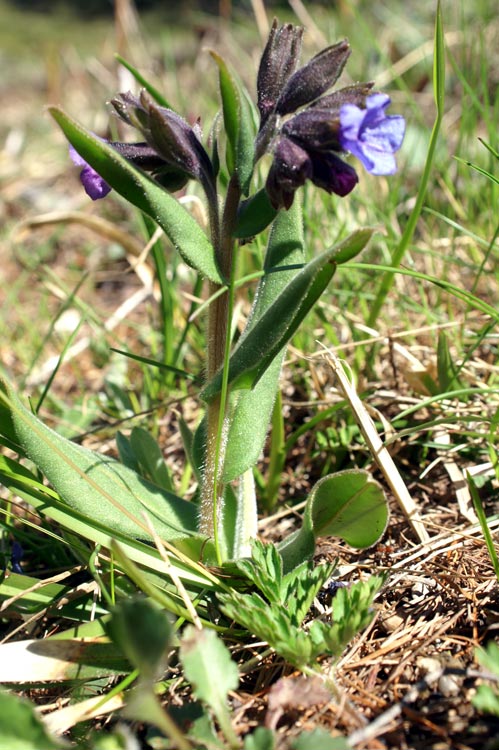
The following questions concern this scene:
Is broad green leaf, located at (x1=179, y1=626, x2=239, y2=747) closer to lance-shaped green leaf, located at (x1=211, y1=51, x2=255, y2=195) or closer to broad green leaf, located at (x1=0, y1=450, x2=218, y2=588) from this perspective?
broad green leaf, located at (x1=0, y1=450, x2=218, y2=588)

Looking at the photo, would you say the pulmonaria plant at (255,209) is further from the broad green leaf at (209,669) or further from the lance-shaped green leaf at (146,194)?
the broad green leaf at (209,669)

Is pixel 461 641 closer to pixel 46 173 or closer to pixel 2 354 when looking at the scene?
pixel 2 354

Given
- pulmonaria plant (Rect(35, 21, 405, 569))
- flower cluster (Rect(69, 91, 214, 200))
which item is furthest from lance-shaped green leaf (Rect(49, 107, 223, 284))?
flower cluster (Rect(69, 91, 214, 200))

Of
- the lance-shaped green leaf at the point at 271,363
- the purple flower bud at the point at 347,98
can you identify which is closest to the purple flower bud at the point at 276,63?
the purple flower bud at the point at 347,98

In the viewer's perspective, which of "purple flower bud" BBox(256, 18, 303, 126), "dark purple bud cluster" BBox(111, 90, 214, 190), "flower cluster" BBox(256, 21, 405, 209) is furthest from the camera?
"purple flower bud" BBox(256, 18, 303, 126)

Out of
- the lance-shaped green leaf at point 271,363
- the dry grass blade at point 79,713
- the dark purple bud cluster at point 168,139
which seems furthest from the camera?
the lance-shaped green leaf at point 271,363

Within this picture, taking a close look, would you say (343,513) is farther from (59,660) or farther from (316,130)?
(316,130)
